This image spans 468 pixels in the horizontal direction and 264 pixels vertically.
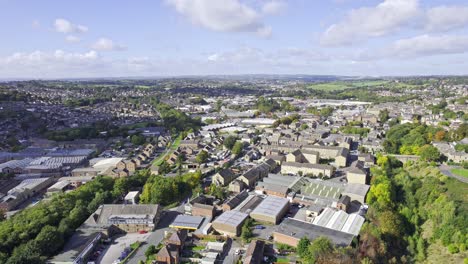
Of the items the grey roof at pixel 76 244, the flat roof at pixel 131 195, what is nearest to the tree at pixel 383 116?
the flat roof at pixel 131 195

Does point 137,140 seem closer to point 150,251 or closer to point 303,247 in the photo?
point 150,251

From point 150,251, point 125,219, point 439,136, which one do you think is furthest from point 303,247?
point 439,136

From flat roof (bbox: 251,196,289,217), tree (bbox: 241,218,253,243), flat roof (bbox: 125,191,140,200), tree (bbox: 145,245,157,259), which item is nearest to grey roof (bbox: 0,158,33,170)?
flat roof (bbox: 125,191,140,200)

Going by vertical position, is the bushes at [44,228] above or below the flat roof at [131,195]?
above

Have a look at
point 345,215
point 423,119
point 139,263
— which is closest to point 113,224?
point 139,263

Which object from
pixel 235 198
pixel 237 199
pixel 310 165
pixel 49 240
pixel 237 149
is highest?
pixel 237 149

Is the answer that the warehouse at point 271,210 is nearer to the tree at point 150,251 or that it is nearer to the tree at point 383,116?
the tree at point 150,251
